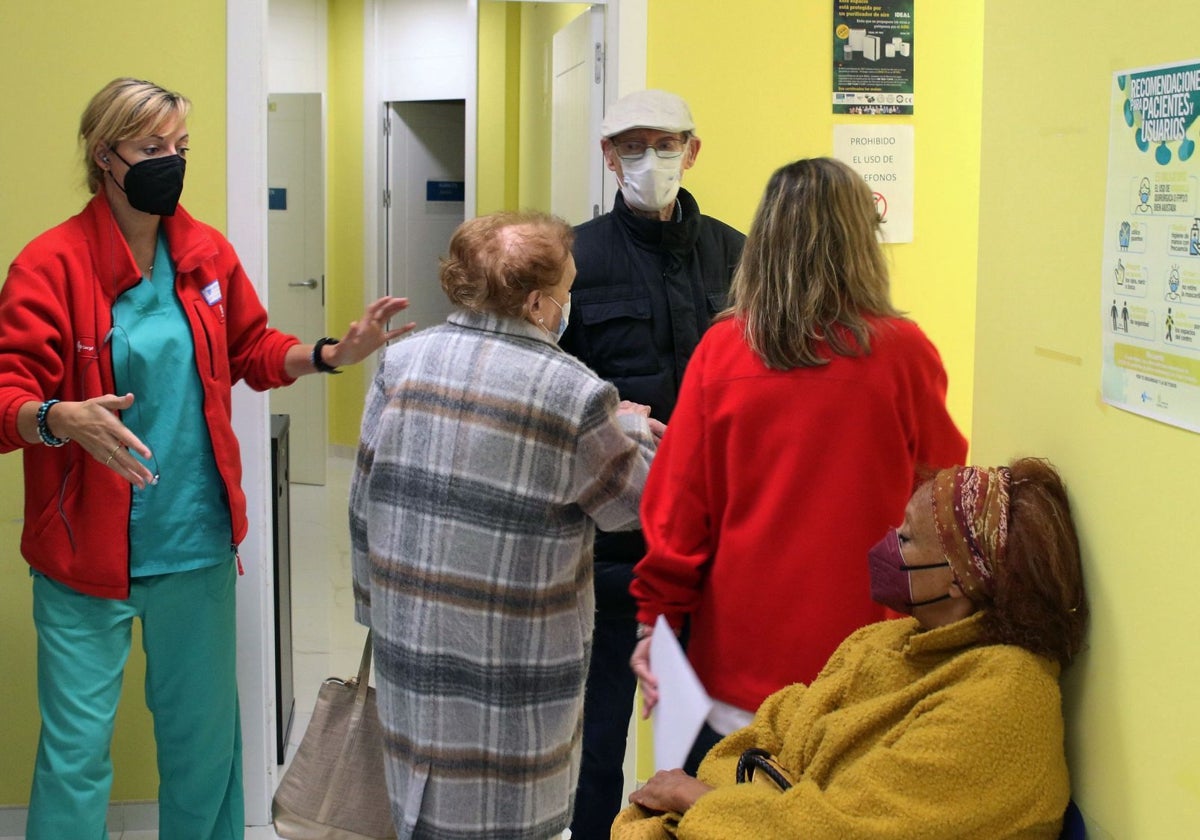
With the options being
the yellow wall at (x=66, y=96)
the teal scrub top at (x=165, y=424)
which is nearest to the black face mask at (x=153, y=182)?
the teal scrub top at (x=165, y=424)

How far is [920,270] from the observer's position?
3.72m

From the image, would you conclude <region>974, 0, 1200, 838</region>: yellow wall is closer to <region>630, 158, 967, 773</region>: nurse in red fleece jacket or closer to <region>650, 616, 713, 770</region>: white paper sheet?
<region>630, 158, 967, 773</region>: nurse in red fleece jacket

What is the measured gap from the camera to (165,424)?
257 centimetres

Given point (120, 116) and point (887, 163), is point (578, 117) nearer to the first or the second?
point (887, 163)

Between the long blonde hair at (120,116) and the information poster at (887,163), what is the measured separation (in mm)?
1838

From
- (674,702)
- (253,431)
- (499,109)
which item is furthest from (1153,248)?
(499,109)

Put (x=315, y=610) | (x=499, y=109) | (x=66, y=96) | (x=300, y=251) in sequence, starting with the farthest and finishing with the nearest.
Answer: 1. (x=300, y=251)
2. (x=499, y=109)
3. (x=315, y=610)
4. (x=66, y=96)

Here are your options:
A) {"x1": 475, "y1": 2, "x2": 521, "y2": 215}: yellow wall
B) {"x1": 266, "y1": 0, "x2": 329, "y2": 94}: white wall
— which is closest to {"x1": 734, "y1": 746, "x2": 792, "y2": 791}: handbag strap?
{"x1": 475, "y1": 2, "x2": 521, "y2": 215}: yellow wall

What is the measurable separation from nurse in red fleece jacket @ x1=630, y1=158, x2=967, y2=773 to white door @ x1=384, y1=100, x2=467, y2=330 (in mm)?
6050

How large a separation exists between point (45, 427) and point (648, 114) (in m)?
1.42

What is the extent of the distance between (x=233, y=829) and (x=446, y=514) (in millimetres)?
1224

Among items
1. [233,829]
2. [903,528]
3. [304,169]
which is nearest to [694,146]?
[903,528]

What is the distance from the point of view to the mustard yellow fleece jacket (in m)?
1.40

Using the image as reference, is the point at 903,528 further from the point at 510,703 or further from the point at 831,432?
the point at 510,703
